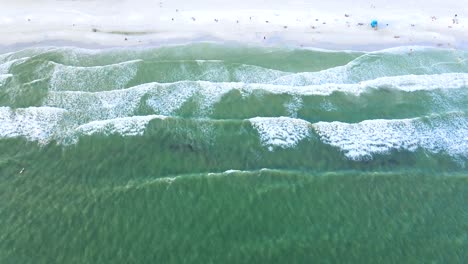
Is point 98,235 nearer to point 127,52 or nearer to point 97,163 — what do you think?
point 97,163

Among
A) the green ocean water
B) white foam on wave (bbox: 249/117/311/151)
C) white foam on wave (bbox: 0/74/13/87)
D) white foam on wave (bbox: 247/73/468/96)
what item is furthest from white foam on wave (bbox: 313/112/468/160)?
white foam on wave (bbox: 0/74/13/87)

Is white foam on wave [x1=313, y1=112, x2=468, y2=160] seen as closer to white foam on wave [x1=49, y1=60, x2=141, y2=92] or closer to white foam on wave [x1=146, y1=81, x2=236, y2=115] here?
white foam on wave [x1=146, y1=81, x2=236, y2=115]

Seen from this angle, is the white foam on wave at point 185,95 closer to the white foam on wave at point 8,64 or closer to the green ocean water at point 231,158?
the green ocean water at point 231,158

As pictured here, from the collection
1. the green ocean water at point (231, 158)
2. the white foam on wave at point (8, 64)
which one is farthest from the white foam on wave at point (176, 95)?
the white foam on wave at point (8, 64)

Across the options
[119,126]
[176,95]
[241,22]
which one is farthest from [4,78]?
[241,22]

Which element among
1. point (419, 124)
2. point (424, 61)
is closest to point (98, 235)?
point (419, 124)

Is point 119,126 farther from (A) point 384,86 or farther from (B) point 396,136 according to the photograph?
(A) point 384,86
